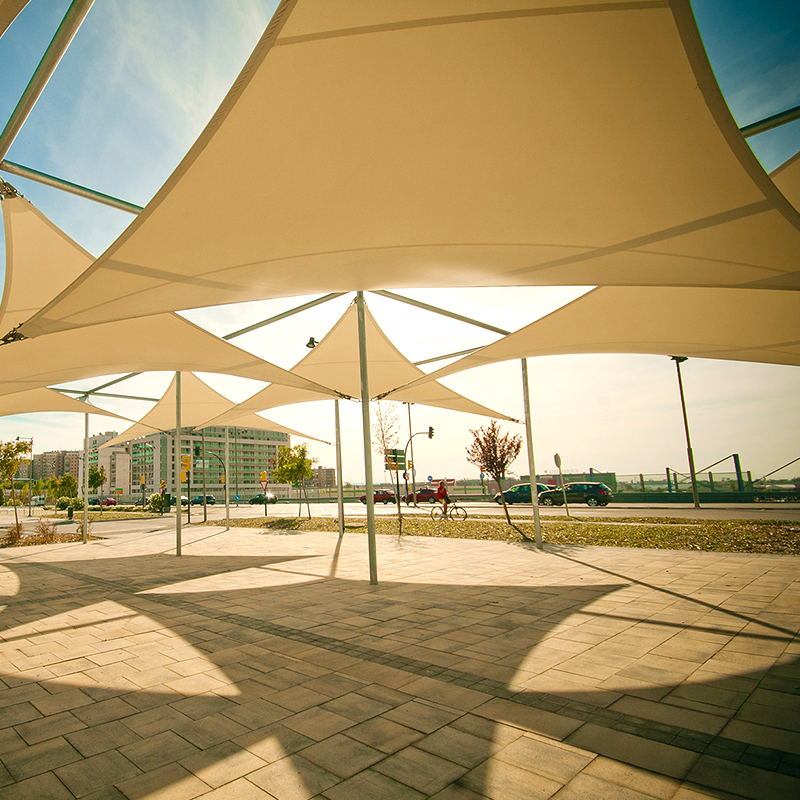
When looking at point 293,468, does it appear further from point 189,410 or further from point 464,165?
point 464,165

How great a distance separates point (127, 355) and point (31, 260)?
233 cm

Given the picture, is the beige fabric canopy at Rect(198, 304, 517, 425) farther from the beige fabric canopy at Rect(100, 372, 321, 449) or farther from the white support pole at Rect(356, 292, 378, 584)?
the white support pole at Rect(356, 292, 378, 584)

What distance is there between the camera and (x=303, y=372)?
41.2 ft

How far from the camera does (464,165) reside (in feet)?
12.4

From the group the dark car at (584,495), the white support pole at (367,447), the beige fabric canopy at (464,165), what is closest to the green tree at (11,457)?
the beige fabric canopy at (464,165)

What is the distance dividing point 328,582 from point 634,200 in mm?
6655

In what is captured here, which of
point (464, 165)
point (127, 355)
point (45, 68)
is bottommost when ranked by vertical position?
point (464, 165)

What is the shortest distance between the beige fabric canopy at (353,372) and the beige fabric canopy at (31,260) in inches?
194

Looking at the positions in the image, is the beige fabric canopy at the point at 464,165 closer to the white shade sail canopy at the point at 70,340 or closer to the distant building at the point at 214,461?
the white shade sail canopy at the point at 70,340

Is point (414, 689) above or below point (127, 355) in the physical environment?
below

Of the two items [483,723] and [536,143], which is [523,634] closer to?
[483,723]

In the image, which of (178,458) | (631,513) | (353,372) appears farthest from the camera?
(631,513)

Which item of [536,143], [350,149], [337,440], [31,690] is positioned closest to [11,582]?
[31,690]

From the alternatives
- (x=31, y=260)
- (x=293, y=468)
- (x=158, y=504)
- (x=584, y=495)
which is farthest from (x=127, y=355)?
(x=158, y=504)
